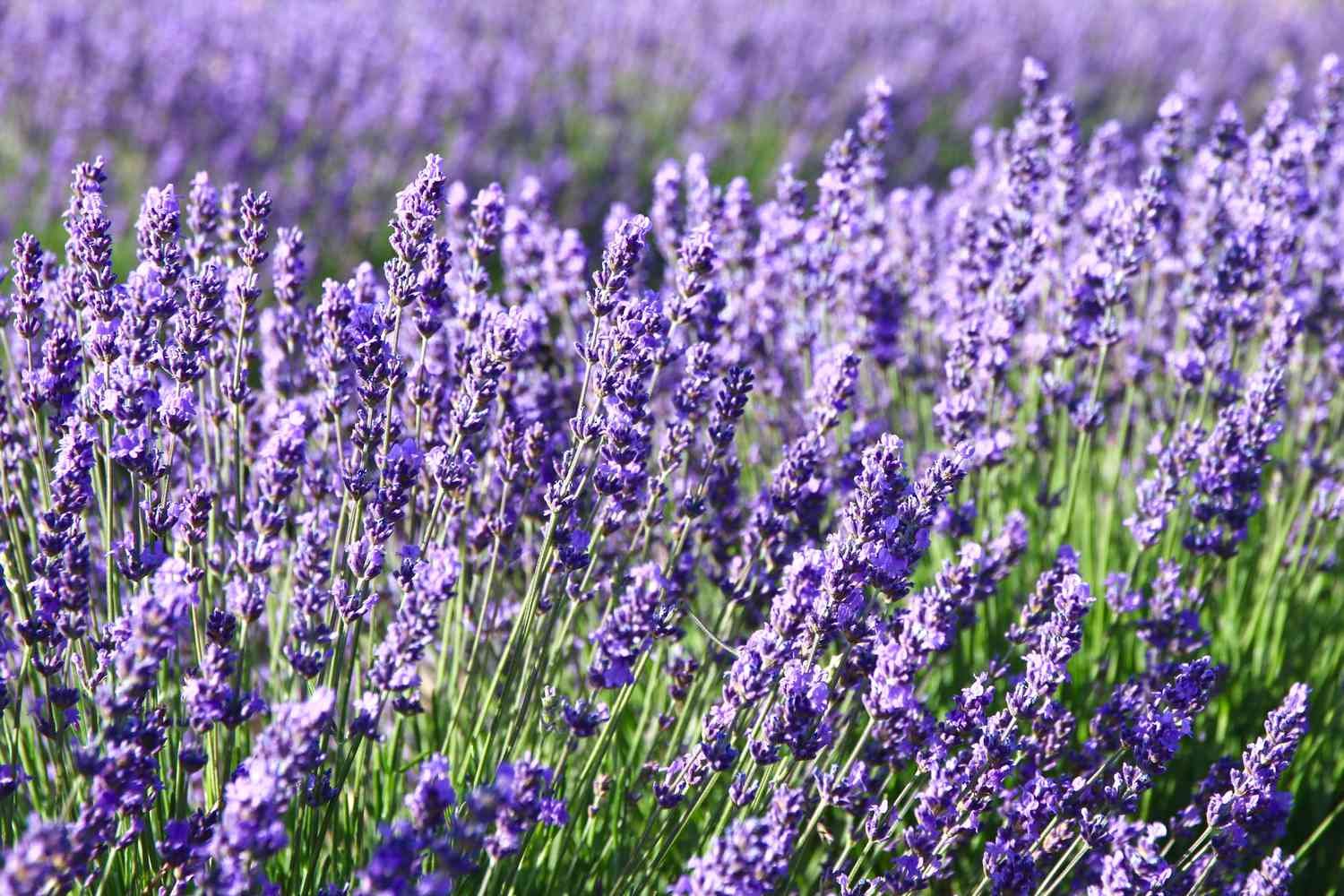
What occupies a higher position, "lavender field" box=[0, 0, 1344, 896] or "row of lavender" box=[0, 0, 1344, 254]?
"row of lavender" box=[0, 0, 1344, 254]

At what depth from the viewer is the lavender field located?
2.11 meters

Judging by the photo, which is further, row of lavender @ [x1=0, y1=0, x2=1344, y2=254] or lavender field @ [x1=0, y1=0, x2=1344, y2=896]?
row of lavender @ [x1=0, y1=0, x2=1344, y2=254]

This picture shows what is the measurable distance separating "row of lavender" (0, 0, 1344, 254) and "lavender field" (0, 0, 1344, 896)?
4152mm

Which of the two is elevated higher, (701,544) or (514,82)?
(514,82)

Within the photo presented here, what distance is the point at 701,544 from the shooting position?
10.1 ft

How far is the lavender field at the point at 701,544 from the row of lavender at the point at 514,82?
4.15 m

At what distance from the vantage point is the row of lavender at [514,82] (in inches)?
315

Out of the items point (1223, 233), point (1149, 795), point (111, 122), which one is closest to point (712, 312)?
point (1149, 795)

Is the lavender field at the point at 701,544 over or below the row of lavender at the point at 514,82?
below

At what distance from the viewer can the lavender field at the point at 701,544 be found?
2111mm

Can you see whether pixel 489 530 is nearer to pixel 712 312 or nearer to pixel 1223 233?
pixel 712 312

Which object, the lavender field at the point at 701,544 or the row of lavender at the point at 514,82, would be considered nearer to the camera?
the lavender field at the point at 701,544

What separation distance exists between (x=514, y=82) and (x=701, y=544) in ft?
23.9

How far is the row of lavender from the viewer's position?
7996 millimetres
